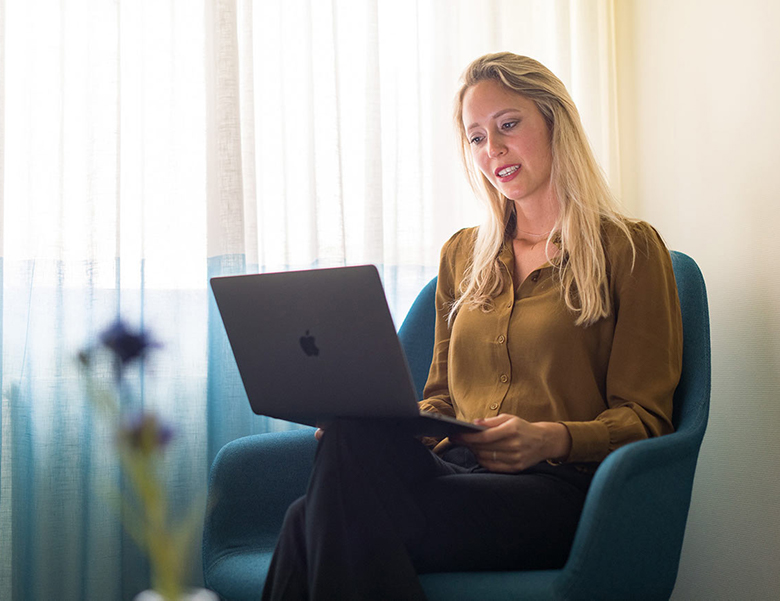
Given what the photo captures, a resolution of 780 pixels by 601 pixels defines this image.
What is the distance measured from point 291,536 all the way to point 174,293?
90 cm

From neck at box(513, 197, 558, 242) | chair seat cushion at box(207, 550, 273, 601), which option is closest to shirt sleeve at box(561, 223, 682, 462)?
neck at box(513, 197, 558, 242)

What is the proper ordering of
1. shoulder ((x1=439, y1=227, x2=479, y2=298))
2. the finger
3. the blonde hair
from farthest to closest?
shoulder ((x1=439, y1=227, x2=479, y2=298)), the blonde hair, the finger

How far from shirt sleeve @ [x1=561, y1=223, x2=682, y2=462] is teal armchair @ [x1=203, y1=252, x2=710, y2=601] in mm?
60

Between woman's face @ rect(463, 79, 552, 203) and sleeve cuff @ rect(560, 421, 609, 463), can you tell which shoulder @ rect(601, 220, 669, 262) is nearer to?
woman's face @ rect(463, 79, 552, 203)

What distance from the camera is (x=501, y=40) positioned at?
6.77 feet

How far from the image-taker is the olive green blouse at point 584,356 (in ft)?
3.92

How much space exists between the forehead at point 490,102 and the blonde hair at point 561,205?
0.03ft

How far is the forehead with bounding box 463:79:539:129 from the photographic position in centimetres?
145

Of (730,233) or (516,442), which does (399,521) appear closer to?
(516,442)

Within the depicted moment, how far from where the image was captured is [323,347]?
40.7 inches

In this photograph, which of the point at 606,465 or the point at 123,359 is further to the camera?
the point at 606,465

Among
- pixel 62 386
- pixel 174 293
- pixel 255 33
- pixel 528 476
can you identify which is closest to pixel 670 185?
pixel 528 476

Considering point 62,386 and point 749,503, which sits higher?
point 62,386

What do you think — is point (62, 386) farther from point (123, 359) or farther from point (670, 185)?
point (670, 185)
